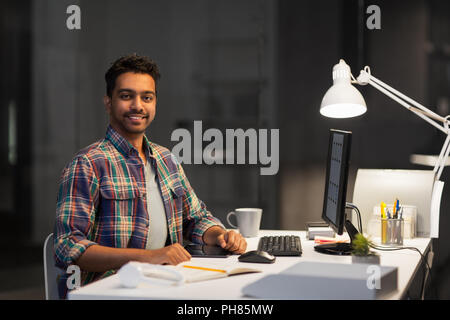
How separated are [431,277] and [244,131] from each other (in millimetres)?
1471

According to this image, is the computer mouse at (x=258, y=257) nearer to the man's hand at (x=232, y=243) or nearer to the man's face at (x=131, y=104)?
the man's hand at (x=232, y=243)

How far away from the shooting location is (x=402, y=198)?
2.35m

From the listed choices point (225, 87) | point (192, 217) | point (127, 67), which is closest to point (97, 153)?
point (127, 67)

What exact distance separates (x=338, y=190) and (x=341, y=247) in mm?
230

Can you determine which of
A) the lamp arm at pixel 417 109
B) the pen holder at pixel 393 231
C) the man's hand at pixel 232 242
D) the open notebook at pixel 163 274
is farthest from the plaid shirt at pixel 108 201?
the lamp arm at pixel 417 109

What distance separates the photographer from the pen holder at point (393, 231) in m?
2.00

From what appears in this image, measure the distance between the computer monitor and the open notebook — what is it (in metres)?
0.38

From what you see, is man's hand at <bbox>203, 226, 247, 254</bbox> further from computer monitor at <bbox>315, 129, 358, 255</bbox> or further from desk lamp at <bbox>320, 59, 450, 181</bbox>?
desk lamp at <bbox>320, 59, 450, 181</bbox>

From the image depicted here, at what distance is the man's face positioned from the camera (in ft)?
6.46

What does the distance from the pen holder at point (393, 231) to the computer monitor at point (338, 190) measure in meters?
0.18

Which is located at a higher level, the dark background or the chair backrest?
the dark background

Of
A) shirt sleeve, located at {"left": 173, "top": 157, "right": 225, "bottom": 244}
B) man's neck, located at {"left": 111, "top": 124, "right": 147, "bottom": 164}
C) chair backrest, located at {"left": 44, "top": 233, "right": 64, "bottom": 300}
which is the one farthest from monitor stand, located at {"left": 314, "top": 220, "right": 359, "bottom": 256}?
chair backrest, located at {"left": 44, "top": 233, "right": 64, "bottom": 300}
